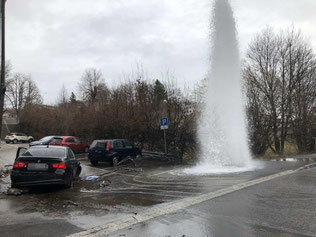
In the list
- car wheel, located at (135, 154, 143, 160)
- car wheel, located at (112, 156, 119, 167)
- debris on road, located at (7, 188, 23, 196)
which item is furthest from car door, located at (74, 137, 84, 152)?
debris on road, located at (7, 188, 23, 196)

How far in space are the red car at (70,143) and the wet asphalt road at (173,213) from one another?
47.3ft

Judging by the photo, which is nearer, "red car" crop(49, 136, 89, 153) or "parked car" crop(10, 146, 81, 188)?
"parked car" crop(10, 146, 81, 188)

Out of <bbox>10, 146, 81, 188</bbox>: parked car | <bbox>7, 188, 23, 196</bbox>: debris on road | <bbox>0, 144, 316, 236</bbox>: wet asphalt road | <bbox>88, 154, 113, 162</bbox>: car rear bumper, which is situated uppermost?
<bbox>10, 146, 81, 188</bbox>: parked car

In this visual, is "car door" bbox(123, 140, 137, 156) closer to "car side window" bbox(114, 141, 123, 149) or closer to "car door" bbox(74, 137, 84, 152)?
"car side window" bbox(114, 141, 123, 149)

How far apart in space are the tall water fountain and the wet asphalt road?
5228mm

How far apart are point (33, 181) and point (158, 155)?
430 inches

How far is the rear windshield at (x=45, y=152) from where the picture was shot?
945 centimetres

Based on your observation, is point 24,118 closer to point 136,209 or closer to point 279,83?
point 279,83

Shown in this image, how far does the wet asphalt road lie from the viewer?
201 inches

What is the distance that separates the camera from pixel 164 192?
8633 mm

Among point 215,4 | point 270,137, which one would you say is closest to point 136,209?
point 215,4

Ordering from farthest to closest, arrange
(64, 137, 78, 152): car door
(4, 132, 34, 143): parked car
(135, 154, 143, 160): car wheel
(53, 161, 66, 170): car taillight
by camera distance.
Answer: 1. (4, 132, 34, 143): parked car
2. (64, 137, 78, 152): car door
3. (135, 154, 143, 160): car wheel
4. (53, 161, 66, 170): car taillight

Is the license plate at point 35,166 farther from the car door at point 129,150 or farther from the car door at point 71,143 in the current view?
the car door at point 71,143

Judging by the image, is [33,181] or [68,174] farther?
[68,174]
